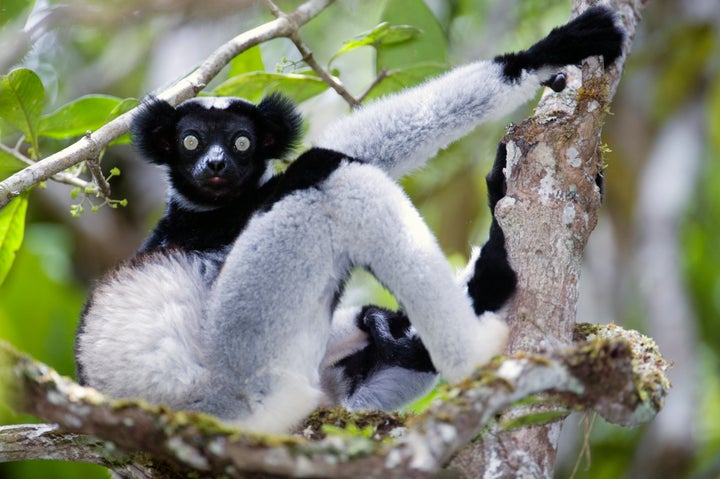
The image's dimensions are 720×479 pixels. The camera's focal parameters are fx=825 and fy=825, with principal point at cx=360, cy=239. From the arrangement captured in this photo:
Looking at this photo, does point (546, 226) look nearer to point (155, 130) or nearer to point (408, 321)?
point (408, 321)

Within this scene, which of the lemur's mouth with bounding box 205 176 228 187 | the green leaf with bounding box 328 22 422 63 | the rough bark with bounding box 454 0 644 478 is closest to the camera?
the rough bark with bounding box 454 0 644 478

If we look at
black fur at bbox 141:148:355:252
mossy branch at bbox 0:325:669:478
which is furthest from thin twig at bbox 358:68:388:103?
mossy branch at bbox 0:325:669:478

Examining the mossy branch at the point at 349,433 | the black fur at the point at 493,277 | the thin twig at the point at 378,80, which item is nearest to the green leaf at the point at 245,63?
the thin twig at the point at 378,80

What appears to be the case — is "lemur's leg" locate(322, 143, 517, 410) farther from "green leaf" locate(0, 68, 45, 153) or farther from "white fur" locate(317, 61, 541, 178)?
"green leaf" locate(0, 68, 45, 153)

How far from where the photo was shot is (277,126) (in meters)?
4.52

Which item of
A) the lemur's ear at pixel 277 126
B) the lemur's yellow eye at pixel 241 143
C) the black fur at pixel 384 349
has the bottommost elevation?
the black fur at pixel 384 349

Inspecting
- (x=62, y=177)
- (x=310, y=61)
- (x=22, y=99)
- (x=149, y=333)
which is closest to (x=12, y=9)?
(x=22, y=99)

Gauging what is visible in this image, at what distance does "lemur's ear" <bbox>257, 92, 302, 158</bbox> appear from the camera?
452cm

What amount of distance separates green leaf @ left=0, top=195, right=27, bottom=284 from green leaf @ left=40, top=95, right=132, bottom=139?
48 cm

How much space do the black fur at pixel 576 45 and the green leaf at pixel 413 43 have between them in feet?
5.12

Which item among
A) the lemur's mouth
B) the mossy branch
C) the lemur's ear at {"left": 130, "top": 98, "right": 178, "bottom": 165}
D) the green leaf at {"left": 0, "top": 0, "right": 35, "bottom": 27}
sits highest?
the green leaf at {"left": 0, "top": 0, "right": 35, "bottom": 27}

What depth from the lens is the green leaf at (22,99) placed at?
4.22 metres

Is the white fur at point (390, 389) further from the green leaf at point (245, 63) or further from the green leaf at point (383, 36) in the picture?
the green leaf at point (245, 63)

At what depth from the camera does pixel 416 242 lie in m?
3.27
